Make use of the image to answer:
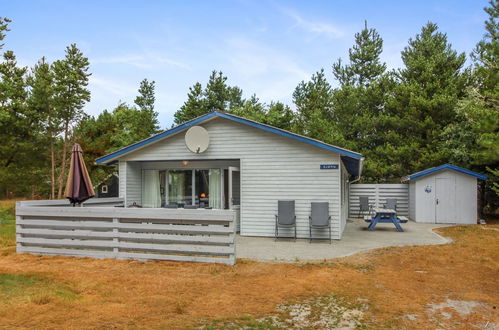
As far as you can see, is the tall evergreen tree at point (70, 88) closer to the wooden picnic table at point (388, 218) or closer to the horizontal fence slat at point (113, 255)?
the horizontal fence slat at point (113, 255)

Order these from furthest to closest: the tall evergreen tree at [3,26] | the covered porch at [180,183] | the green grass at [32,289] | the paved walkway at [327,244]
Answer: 1. the tall evergreen tree at [3,26]
2. the covered porch at [180,183]
3. the paved walkway at [327,244]
4. the green grass at [32,289]

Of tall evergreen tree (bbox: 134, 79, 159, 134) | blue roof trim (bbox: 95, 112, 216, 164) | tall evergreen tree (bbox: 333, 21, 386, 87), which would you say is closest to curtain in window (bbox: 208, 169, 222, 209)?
blue roof trim (bbox: 95, 112, 216, 164)

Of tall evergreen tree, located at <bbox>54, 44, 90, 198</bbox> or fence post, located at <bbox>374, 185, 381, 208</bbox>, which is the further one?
tall evergreen tree, located at <bbox>54, 44, 90, 198</bbox>

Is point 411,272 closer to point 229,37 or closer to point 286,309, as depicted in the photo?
Result: point 286,309

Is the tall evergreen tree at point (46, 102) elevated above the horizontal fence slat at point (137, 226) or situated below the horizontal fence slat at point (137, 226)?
above

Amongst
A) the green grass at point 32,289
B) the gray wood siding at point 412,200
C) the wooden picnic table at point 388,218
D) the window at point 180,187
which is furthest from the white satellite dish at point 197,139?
the gray wood siding at point 412,200

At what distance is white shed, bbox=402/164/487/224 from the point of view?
15.0m

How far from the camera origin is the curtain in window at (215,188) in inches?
478

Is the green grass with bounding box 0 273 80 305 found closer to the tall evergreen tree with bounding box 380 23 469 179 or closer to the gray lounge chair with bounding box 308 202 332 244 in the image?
the gray lounge chair with bounding box 308 202 332 244

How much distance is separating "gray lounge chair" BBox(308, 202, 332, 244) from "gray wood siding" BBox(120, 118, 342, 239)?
1.34 feet

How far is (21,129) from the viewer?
82.9ft

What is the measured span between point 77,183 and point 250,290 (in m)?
5.36

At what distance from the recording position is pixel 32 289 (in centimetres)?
531

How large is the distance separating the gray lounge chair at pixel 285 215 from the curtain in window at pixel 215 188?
8.30 ft
